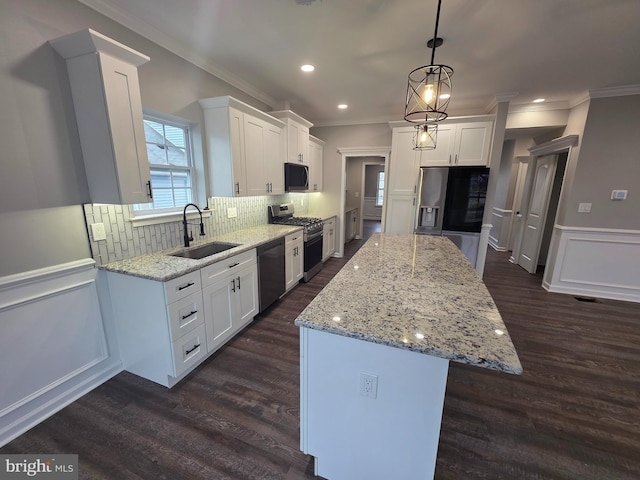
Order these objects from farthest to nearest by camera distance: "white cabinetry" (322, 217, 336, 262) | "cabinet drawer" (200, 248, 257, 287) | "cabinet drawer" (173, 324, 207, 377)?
"white cabinetry" (322, 217, 336, 262), "cabinet drawer" (200, 248, 257, 287), "cabinet drawer" (173, 324, 207, 377)

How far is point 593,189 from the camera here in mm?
3451

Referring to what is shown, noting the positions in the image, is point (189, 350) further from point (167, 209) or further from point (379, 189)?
point (379, 189)

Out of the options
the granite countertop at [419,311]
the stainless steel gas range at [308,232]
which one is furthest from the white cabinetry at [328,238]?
the granite countertop at [419,311]

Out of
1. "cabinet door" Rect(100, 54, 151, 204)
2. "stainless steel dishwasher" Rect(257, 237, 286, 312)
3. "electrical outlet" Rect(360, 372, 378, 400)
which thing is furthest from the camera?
"stainless steel dishwasher" Rect(257, 237, 286, 312)

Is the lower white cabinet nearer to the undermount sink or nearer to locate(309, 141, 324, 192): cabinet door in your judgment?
the undermount sink

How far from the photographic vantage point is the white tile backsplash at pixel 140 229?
1877 mm

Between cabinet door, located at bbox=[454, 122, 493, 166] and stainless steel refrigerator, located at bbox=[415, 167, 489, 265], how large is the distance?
0.28m

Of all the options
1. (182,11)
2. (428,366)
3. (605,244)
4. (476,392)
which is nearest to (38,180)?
(182,11)

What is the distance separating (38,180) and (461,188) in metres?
4.33

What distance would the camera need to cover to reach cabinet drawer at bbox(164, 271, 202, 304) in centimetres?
175

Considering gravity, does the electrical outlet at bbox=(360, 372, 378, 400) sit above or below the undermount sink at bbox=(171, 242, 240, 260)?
below

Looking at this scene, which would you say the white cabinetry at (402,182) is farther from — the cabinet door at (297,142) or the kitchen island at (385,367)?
the kitchen island at (385,367)

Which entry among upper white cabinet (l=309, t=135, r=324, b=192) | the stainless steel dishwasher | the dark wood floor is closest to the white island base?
the dark wood floor
